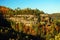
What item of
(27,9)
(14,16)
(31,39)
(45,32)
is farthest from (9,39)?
(27,9)

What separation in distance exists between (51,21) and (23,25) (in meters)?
2.84

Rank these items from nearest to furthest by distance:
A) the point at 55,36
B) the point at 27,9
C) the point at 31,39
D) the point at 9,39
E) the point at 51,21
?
1. the point at 9,39
2. the point at 31,39
3. the point at 55,36
4. the point at 51,21
5. the point at 27,9

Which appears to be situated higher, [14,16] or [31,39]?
[14,16]

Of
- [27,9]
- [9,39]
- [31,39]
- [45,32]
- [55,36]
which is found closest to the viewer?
[9,39]

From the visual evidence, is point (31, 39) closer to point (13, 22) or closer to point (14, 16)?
point (13, 22)

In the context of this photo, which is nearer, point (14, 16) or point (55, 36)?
point (55, 36)

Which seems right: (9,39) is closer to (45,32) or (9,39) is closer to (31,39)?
(31,39)

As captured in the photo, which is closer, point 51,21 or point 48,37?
point 48,37

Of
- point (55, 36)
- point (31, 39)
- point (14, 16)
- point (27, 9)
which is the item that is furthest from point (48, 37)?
point (27, 9)

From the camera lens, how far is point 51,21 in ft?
57.4

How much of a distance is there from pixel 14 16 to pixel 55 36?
4.74 meters

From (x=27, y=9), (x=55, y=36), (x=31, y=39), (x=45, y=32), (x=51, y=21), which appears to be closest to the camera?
(x=31, y=39)

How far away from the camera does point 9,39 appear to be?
1272 centimetres

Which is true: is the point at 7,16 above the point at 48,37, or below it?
above
